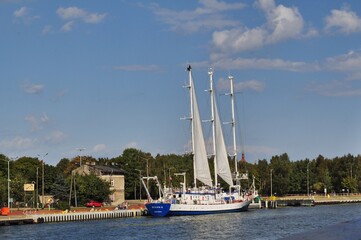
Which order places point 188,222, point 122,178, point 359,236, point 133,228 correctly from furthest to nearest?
point 122,178 → point 188,222 → point 133,228 → point 359,236

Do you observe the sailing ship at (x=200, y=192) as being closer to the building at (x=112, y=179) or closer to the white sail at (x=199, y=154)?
the white sail at (x=199, y=154)

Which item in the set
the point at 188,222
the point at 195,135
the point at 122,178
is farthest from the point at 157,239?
the point at 122,178

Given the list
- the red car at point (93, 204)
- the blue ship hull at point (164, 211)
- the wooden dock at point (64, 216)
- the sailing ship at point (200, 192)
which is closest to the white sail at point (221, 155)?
the sailing ship at point (200, 192)

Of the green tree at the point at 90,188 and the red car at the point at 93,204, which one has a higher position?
the green tree at the point at 90,188

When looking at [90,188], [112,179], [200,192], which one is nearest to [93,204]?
[90,188]

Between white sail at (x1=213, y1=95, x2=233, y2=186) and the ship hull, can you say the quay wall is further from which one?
white sail at (x1=213, y1=95, x2=233, y2=186)

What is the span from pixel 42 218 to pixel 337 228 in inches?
3196

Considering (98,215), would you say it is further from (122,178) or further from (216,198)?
(122,178)

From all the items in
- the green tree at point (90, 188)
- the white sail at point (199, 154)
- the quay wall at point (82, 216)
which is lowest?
the quay wall at point (82, 216)

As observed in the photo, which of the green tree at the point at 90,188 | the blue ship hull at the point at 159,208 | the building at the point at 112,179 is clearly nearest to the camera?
the blue ship hull at the point at 159,208

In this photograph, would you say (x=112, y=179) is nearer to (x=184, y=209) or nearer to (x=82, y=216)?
(x=184, y=209)

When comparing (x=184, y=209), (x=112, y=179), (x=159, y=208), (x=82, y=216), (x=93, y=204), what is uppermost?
(x=112, y=179)

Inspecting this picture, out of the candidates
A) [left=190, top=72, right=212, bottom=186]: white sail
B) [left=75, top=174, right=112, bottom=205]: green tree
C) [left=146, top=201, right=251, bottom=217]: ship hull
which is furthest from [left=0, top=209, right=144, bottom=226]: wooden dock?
[left=75, top=174, right=112, bottom=205]: green tree

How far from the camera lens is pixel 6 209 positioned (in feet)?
394
